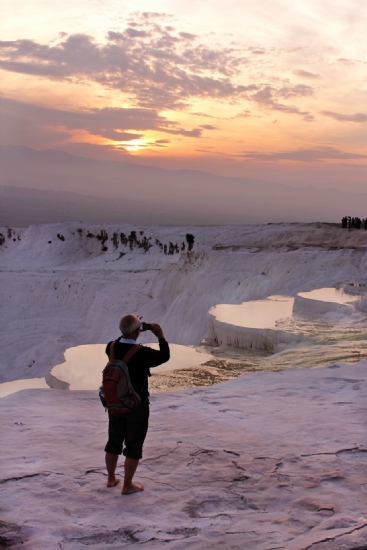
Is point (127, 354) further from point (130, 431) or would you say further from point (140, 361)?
point (130, 431)

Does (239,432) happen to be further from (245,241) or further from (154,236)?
(154,236)

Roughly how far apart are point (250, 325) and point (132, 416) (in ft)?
21.5

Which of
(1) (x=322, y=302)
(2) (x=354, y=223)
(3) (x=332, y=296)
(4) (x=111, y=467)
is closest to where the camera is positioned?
(4) (x=111, y=467)

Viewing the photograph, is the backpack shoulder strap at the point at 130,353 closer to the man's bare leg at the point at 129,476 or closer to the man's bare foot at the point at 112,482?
the man's bare leg at the point at 129,476

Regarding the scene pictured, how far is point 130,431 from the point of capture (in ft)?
9.60

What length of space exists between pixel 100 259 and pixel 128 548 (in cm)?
2851

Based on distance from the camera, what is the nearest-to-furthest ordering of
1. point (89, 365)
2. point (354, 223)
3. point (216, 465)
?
1. point (216, 465)
2. point (89, 365)
3. point (354, 223)

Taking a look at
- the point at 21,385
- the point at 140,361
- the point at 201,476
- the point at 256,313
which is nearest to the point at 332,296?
the point at 256,313

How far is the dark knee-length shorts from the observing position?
9.59 ft

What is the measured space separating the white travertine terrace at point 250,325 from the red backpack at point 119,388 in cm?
588

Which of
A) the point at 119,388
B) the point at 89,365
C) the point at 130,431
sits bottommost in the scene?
the point at 89,365

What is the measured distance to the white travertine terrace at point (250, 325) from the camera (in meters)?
8.74

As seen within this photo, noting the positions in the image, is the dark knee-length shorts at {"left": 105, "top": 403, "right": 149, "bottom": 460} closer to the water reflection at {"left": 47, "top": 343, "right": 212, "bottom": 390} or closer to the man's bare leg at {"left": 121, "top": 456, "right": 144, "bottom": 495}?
the man's bare leg at {"left": 121, "top": 456, "right": 144, "bottom": 495}

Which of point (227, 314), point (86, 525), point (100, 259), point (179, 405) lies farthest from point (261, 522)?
point (100, 259)
